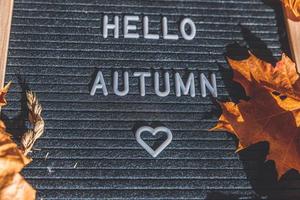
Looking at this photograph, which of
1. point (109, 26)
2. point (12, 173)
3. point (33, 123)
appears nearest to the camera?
point (12, 173)

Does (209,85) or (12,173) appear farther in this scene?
(209,85)

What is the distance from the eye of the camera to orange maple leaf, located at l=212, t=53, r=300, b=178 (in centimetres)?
111

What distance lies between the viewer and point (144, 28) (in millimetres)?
1267

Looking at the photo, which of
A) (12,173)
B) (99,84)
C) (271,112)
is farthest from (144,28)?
(12,173)

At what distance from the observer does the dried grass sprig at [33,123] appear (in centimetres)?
109

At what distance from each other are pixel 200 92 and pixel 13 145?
1.68 ft

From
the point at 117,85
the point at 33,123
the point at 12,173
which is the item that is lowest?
the point at 12,173

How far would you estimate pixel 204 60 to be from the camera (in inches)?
49.1

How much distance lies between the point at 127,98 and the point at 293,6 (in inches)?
21.8

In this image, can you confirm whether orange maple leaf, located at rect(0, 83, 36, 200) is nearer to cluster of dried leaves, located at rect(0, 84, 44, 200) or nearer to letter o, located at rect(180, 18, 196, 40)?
cluster of dried leaves, located at rect(0, 84, 44, 200)

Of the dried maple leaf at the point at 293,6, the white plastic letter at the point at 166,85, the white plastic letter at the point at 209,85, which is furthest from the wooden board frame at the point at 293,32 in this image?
the white plastic letter at the point at 166,85

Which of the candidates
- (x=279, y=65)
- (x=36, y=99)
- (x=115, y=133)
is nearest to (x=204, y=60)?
(x=279, y=65)

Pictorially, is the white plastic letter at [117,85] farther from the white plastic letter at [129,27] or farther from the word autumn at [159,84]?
the white plastic letter at [129,27]

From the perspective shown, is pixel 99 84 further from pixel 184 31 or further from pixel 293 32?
pixel 293 32
